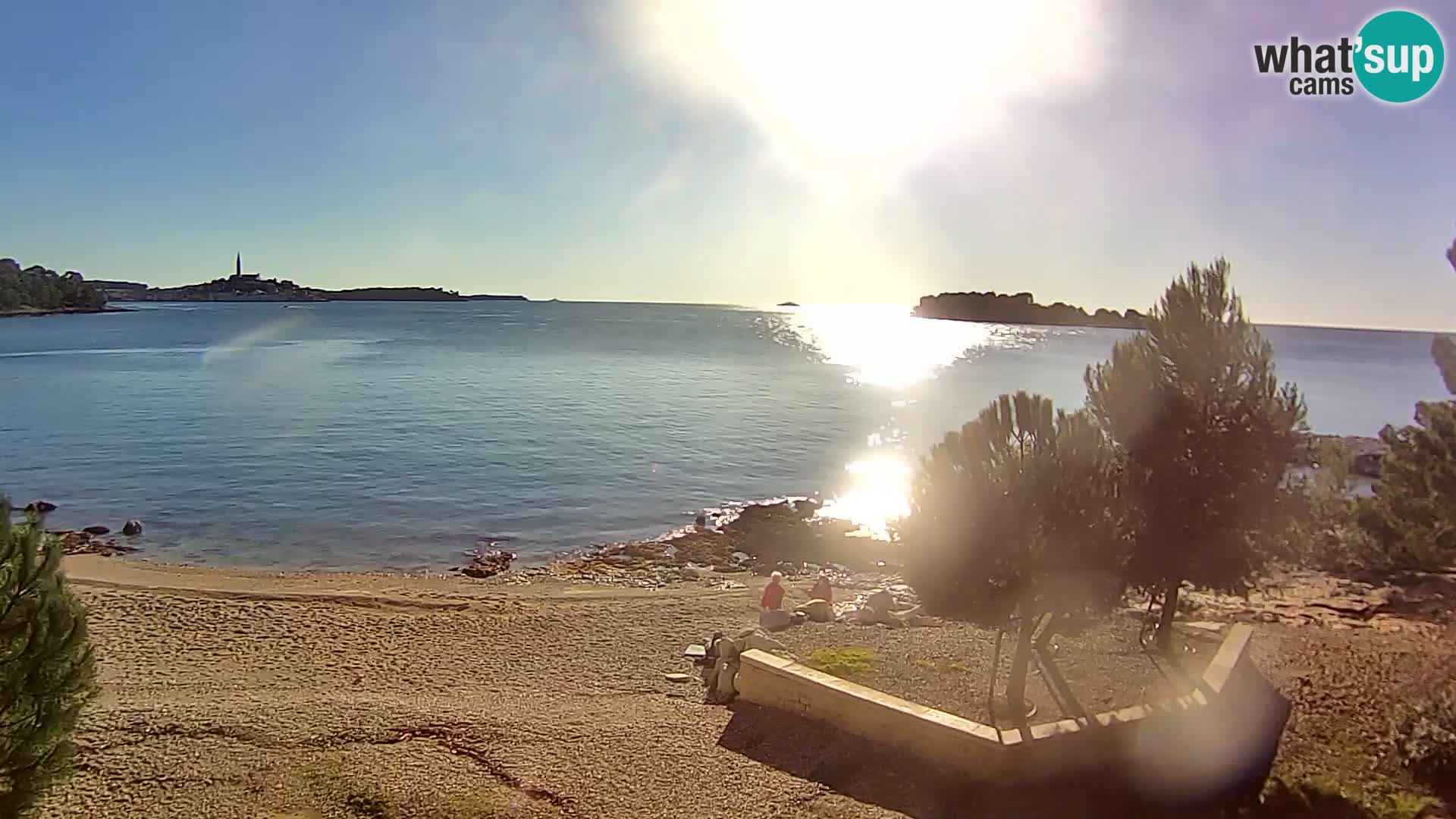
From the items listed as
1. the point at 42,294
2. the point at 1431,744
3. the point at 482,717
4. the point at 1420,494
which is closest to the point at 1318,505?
the point at 1431,744

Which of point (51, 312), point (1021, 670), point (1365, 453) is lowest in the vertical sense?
point (1365, 453)

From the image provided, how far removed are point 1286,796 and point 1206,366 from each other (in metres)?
4.70

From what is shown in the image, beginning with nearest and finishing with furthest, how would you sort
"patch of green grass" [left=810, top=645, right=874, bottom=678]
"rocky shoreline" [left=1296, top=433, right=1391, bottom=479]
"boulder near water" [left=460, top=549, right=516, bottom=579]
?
"patch of green grass" [left=810, top=645, right=874, bottom=678], "boulder near water" [left=460, top=549, right=516, bottom=579], "rocky shoreline" [left=1296, top=433, right=1391, bottom=479]

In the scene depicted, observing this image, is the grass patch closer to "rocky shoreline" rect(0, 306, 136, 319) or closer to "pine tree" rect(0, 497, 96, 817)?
"pine tree" rect(0, 497, 96, 817)

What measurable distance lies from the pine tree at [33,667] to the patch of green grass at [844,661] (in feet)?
27.6

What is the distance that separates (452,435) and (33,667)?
42.4 m

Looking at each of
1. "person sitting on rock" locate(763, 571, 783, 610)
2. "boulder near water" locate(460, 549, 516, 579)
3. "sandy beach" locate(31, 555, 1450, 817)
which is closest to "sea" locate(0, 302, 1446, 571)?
"boulder near water" locate(460, 549, 516, 579)

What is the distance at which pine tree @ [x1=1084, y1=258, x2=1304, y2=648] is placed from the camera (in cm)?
1021

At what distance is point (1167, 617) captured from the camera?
11594 mm

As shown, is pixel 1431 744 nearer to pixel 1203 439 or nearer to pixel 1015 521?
pixel 1203 439

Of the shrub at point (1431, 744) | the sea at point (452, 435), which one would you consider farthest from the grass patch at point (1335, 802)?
the sea at point (452, 435)

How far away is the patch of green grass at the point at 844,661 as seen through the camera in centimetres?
1182

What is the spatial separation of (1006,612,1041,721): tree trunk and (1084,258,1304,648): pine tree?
1.46 meters

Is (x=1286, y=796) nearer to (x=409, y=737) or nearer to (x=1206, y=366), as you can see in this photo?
(x=1206, y=366)
